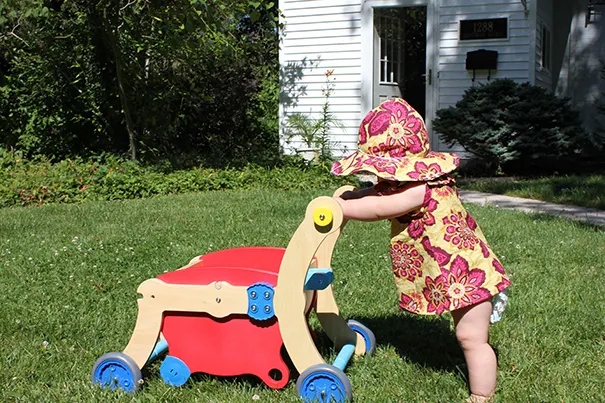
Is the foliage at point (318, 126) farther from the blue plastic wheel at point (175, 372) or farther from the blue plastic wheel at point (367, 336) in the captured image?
the blue plastic wheel at point (175, 372)

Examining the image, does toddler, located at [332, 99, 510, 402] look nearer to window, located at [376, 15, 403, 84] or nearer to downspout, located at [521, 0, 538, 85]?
downspout, located at [521, 0, 538, 85]

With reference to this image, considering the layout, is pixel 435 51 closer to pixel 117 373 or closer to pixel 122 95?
pixel 122 95

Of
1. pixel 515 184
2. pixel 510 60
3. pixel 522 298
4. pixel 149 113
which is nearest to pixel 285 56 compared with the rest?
pixel 149 113

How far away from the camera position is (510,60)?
11219 mm

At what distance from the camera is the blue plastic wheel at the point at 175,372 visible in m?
2.82

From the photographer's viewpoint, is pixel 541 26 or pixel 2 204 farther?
pixel 541 26

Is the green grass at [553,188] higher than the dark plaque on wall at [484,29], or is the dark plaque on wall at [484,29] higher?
the dark plaque on wall at [484,29]

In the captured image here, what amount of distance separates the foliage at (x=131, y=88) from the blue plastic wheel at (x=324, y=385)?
8.47m

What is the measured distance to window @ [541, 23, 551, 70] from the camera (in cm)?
1239

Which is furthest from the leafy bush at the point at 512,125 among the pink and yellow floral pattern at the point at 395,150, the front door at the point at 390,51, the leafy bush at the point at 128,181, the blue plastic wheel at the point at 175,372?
the blue plastic wheel at the point at 175,372

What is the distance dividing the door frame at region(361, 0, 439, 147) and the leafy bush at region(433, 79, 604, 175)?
3.41 feet

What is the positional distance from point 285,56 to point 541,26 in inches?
185

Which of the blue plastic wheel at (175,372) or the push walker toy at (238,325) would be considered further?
the blue plastic wheel at (175,372)

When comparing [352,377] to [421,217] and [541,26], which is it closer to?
A: [421,217]
